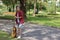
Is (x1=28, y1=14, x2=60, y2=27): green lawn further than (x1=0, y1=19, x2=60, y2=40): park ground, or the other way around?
(x1=28, y1=14, x2=60, y2=27): green lawn

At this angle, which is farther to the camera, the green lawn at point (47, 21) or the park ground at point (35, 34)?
the green lawn at point (47, 21)

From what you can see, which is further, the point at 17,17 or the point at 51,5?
the point at 51,5

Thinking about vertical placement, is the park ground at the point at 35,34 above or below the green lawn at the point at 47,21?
above

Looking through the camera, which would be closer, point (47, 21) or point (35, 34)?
point (35, 34)

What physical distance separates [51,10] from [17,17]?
122 feet

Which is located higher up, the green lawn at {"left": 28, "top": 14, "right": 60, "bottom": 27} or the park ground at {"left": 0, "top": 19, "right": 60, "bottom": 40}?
the park ground at {"left": 0, "top": 19, "right": 60, "bottom": 40}

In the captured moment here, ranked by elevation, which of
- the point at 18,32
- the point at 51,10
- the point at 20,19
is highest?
the point at 20,19

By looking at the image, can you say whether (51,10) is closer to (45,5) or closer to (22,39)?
(45,5)

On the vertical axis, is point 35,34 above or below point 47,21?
above

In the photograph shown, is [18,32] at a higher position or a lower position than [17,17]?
lower

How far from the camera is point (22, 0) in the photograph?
2783cm

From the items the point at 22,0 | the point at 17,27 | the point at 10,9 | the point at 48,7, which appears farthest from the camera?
the point at 48,7

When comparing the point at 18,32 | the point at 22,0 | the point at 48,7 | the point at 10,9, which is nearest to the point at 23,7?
the point at 22,0

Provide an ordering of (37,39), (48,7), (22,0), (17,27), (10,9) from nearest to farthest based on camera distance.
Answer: (37,39) → (17,27) → (22,0) → (10,9) → (48,7)
